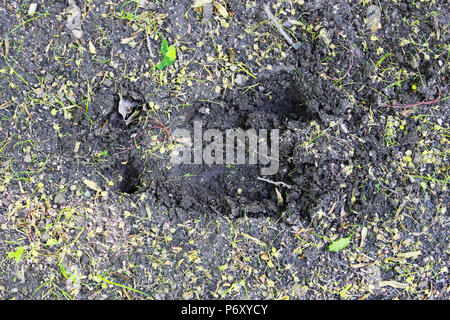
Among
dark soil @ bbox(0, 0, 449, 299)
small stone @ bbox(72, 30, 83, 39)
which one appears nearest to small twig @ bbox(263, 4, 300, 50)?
dark soil @ bbox(0, 0, 449, 299)

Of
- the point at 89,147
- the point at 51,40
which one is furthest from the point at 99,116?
the point at 51,40

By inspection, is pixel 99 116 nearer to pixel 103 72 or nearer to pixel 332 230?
pixel 103 72
